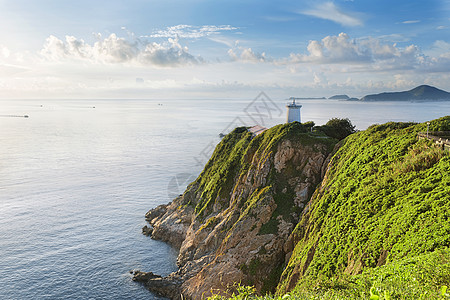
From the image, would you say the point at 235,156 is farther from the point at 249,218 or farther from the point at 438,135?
the point at 438,135

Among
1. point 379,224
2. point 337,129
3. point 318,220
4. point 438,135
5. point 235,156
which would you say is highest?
point 438,135

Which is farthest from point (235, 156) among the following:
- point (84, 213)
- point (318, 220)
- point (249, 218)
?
point (84, 213)

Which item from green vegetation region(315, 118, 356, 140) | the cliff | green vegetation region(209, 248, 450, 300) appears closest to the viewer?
green vegetation region(209, 248, 450, 300)

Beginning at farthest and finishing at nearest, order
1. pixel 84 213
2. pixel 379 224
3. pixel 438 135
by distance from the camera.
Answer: pixel 84 213 → pixel 438 135 → pixel 379 224

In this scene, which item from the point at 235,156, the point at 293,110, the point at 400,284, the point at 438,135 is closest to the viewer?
the point at 400,284

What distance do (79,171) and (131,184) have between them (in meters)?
24.9

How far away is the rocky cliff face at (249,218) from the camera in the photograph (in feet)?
117

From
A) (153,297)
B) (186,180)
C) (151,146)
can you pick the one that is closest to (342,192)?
(153,297)

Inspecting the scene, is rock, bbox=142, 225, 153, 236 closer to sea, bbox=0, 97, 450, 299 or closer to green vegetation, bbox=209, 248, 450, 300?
sea, bbox=0, 97, 450, 299

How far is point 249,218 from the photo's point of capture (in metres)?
39.6

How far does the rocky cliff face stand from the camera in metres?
35.7

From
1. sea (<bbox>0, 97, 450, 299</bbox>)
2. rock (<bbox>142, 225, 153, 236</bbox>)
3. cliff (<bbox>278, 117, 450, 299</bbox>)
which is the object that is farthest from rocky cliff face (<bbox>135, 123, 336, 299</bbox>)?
sea (<bbox>0, 97, 450, 299</bbox>)

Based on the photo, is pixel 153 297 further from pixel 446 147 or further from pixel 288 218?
pixel 446 147

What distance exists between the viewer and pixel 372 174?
28.9m
